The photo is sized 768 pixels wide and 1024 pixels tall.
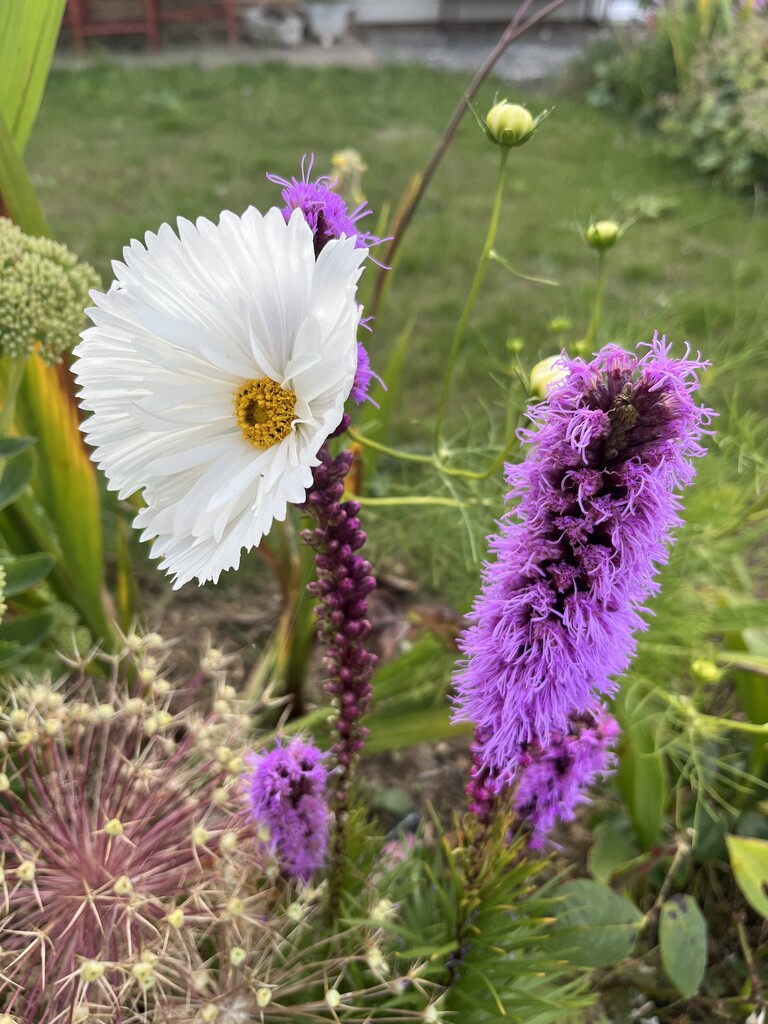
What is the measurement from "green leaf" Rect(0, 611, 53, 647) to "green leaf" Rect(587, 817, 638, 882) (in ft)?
2.51

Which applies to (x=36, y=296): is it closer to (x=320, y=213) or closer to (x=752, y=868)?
(x=320, y=213)

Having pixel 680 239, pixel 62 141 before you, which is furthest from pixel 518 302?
pixel 62 141

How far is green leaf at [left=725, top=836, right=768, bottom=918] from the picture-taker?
3.14 ft

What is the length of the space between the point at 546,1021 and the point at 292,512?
739 mm

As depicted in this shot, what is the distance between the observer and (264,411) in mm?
560

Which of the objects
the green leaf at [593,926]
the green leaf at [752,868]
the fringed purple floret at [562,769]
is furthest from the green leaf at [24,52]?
the green leaf at [752,868]

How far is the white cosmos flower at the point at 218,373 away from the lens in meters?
0.48

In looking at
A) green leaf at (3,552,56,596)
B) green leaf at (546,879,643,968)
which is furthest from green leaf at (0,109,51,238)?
green leaf at (546,879,643,968)

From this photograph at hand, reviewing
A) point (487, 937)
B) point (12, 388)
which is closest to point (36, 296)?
point (12, 388)

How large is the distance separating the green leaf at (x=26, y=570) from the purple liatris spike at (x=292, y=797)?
0.37m

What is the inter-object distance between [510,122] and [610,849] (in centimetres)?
91

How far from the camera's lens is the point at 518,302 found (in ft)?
8.48

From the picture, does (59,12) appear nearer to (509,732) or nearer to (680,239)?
(509,732)

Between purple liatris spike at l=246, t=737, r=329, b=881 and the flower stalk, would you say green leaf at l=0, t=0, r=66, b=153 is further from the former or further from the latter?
purple liatris spike at l=246, t=737, r=329, b=881
